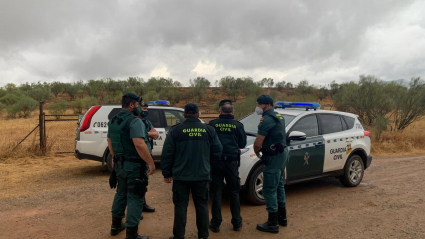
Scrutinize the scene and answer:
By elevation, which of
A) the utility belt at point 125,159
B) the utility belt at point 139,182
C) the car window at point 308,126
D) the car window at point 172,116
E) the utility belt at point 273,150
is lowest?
the utility belt at point 139,182

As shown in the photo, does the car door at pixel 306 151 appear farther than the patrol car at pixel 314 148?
Yes

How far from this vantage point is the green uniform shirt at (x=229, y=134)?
4.19m

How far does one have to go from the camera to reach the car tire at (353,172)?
254 inches

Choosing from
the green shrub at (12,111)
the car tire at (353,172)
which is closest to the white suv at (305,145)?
the car tire at (353,172)

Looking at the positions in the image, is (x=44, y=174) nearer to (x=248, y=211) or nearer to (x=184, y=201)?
(x=248, y=211)

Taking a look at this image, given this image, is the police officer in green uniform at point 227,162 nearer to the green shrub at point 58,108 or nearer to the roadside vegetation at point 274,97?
the roadside vegetation at point 274,97

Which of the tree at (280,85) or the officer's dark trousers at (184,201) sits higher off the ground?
the tree at (280,85)

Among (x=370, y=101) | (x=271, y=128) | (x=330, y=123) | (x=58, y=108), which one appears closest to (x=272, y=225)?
(x=271, y=128)

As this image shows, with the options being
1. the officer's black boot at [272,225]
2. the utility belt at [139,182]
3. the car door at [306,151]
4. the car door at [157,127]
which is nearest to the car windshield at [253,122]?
the car door at [306,151]

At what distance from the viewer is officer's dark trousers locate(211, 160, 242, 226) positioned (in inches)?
165

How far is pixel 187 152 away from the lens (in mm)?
A: 3615

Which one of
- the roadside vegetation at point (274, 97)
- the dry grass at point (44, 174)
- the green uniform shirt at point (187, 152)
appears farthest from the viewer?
the roadside vegetation at point (274, 97)

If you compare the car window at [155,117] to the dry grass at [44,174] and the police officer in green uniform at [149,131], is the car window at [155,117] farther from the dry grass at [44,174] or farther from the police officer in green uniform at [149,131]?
the police officer in green uniform at [149,131]

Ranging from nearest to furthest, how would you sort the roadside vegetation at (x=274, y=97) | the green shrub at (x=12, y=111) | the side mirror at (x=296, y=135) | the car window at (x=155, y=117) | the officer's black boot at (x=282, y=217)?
the officer's black boot at (x=282, y=217) < the side mirror at (x=296, y=135) < the car window at (x=155, y=117) < the roadside vegetation at (x=274, y=97) < the green shrub at (x=12, y=111)
